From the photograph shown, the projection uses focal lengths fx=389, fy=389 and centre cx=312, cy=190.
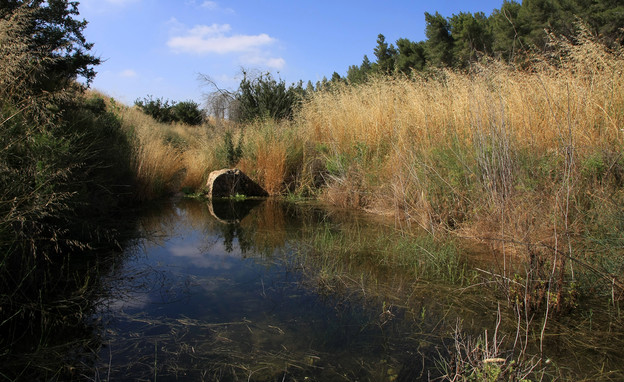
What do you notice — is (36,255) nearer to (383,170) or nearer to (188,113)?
→ (383,170)

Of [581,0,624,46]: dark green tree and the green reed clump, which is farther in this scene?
[581,0,624,46]: dark green tree

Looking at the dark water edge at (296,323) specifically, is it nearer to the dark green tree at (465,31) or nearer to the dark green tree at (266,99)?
the dark green tree at (266,99)

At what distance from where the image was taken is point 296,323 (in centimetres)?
272

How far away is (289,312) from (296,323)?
0.19 metres

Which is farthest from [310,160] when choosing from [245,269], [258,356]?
[258,356]

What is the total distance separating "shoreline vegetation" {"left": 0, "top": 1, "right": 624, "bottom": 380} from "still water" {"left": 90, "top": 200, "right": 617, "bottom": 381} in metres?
0.22

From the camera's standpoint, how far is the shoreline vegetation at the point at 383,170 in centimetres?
278

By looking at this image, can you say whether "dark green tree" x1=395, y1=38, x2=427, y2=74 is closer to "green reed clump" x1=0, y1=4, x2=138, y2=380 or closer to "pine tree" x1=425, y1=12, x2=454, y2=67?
"pine tree" x1=425, y1=12, x2=454, y2=67

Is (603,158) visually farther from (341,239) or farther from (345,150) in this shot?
(345,150)

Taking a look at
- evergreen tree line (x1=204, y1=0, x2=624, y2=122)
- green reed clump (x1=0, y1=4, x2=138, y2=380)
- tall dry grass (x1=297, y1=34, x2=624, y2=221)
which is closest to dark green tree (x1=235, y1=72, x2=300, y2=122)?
evergreen tree line (x1=204, y1=0, x2=624, y2=122)

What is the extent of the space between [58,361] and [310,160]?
7689 millimetres

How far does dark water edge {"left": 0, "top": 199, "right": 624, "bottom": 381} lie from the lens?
218 centimetres

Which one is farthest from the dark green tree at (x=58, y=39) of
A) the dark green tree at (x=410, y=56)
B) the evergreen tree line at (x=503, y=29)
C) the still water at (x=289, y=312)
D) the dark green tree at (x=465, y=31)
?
the dark green tree at (x=410, y=56)

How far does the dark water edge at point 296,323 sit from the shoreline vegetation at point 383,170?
7 cm
